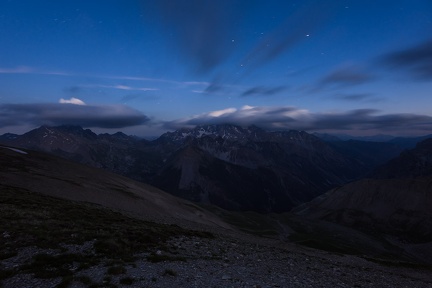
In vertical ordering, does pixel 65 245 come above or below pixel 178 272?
above

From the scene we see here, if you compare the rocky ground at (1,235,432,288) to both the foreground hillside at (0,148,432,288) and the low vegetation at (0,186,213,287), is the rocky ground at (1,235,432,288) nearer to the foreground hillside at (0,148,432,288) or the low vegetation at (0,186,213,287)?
the foreground hillside at (0,148,432,288)

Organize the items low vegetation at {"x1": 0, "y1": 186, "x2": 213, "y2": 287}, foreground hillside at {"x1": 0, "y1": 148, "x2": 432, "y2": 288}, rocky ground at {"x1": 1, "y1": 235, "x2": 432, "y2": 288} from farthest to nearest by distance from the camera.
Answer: low vegetation at {"x1": 0, "y1": 186, "x2": 213, "y2": 287}
foreground hillside at {"x1": 0, "y1": 148, "x2": 432, "y2": 288}
rocky ground at {"x1": 1, "y1": 235, "x2": 432, "y2": 288}

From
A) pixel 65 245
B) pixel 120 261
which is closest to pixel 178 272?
pixel 120 261

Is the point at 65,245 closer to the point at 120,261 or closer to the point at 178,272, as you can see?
the point at 120,261

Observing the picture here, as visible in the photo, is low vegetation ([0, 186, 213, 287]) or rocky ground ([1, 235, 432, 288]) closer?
rocky ground ([1, 235, 432, 288])

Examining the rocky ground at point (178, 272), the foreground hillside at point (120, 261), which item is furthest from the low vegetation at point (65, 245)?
the rocky ground at point (178, 272)

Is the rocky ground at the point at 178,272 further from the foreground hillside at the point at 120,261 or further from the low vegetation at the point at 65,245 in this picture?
the low vegetation at the point at 65,245

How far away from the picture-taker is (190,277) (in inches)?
794

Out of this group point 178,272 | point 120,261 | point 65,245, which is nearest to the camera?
point 178,272

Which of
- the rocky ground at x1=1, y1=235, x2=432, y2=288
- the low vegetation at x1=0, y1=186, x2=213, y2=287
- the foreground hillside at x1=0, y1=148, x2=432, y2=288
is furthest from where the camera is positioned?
the low vegetation at x1=0, y1=186, x2=213, y2=287

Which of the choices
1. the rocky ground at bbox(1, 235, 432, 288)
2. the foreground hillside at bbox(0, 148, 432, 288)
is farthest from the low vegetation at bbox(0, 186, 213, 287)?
the rocky ground at bbox(1, 235, 432, 288)

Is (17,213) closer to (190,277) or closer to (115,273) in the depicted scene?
(115,273)

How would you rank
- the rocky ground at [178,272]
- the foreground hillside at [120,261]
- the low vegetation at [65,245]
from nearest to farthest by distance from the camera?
the rocky ground at [178,272] < the foreground hillside at [120,261] < the low vegetation at [65,245]

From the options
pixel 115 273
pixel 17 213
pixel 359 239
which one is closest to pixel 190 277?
pixel 115 273
